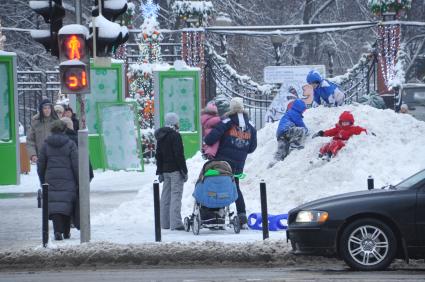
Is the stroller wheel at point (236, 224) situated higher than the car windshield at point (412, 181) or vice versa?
the car windshield at point (412, 181)

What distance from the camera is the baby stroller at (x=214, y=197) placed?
15992 mm

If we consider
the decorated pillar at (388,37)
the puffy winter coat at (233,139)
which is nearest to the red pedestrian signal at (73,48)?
the puffy winter coat at (233,139)

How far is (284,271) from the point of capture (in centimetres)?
1302

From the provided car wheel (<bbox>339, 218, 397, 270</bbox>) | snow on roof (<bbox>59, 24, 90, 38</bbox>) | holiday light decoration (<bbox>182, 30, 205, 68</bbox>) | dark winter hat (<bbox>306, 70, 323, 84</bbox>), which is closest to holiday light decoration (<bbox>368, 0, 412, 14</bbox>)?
holiday light decoration (<bbox>182, 30, 205, 68</bbox>)

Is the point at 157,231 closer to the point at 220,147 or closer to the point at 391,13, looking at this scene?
the point at 220,147

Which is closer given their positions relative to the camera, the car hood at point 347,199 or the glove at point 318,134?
the car hood at point 347,199

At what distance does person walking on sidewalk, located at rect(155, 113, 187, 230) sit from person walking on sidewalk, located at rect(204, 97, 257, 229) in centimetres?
49

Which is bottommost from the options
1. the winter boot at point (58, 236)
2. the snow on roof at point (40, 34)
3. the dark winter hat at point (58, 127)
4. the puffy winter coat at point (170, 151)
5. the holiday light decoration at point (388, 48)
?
the winter boot at point (58, 236)

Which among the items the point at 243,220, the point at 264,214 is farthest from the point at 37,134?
the point at 264,214

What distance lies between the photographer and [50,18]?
1450 centimetres

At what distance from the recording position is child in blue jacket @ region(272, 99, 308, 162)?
19953mm

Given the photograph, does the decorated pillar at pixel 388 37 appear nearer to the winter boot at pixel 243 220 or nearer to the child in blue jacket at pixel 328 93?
the child in blue jacket at pixel 328 93

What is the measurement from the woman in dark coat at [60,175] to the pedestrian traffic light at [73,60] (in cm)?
173

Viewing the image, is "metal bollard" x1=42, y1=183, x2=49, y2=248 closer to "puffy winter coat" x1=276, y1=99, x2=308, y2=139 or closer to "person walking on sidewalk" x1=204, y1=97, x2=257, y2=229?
"person walking on sidewalk" x1=204, y1=97, x2=257, y2=229
